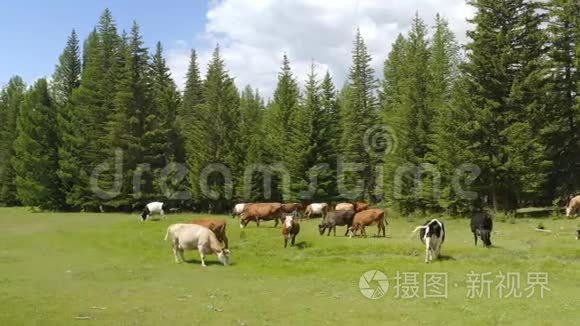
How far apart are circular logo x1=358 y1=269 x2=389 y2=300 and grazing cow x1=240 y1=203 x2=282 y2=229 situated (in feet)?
46.6

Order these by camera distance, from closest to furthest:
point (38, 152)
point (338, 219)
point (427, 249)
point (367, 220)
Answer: point (427, 249) → point (367, 220) → point (338, 219) → point (38, 152)

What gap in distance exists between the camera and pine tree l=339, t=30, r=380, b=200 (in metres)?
55.1

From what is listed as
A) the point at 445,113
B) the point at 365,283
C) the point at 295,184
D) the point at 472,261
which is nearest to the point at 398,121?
the point at 445,113

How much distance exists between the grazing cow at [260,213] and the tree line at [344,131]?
14.4 m

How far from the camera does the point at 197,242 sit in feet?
73.5

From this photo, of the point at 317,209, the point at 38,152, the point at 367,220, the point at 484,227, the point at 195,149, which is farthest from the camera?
the point at 38,152

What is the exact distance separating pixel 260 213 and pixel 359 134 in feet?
81.1

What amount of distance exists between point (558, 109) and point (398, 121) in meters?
12.9

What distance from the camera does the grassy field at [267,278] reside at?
1300 centimetres

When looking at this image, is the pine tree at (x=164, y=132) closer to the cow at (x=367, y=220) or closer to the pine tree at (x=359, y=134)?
the pine tree at (x=359, y=134)

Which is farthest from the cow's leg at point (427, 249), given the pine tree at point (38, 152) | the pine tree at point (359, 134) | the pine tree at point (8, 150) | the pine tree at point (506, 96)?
the pine tree at point (8, 150)

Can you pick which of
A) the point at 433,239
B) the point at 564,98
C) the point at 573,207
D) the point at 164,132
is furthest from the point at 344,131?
the point at 433,239

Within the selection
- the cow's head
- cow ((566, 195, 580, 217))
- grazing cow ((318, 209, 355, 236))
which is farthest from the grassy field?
cow ((566, 195, 580, 217))

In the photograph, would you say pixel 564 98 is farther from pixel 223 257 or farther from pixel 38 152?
pixel 38 152
